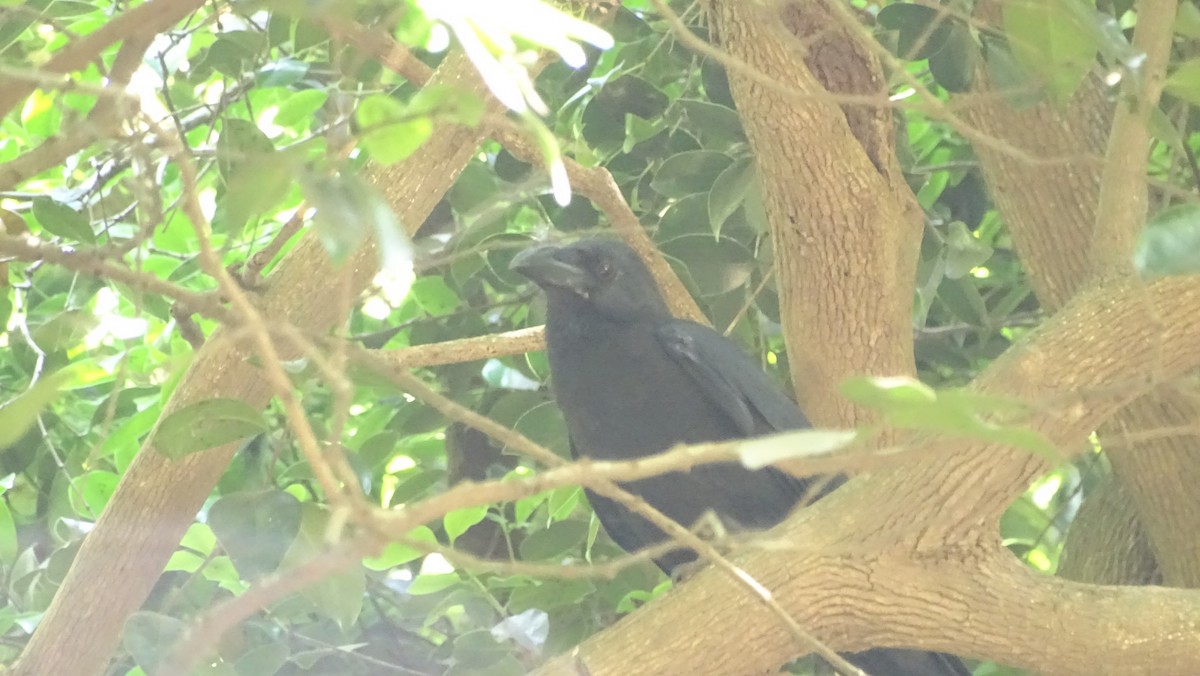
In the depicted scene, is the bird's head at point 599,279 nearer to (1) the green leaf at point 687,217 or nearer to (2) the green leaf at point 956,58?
(1) the green leaf at point 687,217

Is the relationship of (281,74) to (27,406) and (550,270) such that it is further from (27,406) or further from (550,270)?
(27,406)

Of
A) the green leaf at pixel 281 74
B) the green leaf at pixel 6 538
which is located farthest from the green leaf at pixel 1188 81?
the green leaf at pixel 6 538

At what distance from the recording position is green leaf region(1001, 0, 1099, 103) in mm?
1127

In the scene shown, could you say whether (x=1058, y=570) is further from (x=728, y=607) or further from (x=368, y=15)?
(x=368, y=15)

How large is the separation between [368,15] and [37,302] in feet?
Answer: 3.30

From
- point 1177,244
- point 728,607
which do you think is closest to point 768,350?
point 728,607

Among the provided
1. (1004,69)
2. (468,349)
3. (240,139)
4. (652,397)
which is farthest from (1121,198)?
(240,139)

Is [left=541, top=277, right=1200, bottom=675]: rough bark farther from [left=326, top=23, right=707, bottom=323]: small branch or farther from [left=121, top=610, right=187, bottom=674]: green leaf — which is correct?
[left=326, top=23, right=707, bottom=323]: small branch

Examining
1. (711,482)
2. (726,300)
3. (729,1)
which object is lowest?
(711,482)

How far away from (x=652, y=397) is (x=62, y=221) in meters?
1.01

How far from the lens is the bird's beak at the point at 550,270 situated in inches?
84.0

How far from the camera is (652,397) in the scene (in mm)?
2199

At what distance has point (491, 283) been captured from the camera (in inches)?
94.3

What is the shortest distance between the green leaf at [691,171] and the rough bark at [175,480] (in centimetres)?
41
